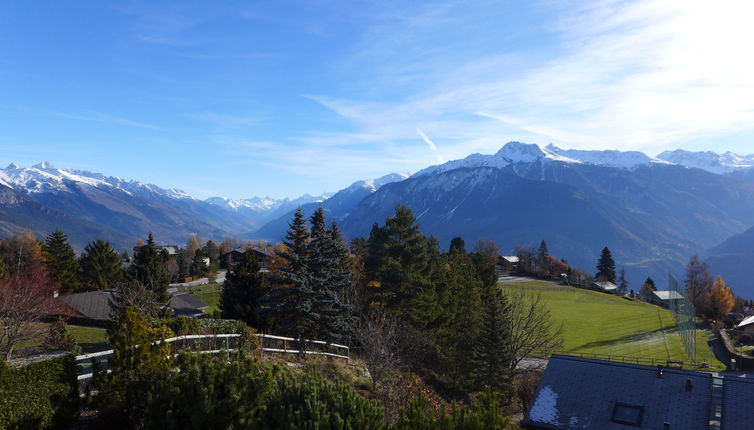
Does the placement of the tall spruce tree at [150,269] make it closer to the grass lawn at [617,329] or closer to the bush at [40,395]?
the bush at [40,395]

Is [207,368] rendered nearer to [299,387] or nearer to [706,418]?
[299,387]

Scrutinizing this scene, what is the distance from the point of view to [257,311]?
1200 inches

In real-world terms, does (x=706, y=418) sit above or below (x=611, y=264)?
below

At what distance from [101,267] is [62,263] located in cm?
509

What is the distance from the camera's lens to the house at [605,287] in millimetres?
107875

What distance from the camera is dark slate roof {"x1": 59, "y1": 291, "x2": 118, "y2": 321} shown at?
132 ft

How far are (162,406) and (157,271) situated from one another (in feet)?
116

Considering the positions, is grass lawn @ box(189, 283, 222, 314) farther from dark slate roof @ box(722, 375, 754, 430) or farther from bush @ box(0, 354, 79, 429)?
dark slate roof @ box(722, 375, 754, 430)

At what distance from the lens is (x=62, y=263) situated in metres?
56.4

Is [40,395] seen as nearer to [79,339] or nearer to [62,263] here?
[79,339]

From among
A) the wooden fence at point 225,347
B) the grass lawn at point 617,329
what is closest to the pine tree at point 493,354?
the wooden fence at point 225,347

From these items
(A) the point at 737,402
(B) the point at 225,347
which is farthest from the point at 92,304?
(A) the point at 737,402

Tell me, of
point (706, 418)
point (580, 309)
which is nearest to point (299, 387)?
point (706, 418)

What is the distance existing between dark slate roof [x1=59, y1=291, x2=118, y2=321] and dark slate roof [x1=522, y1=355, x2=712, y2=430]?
3695cm
